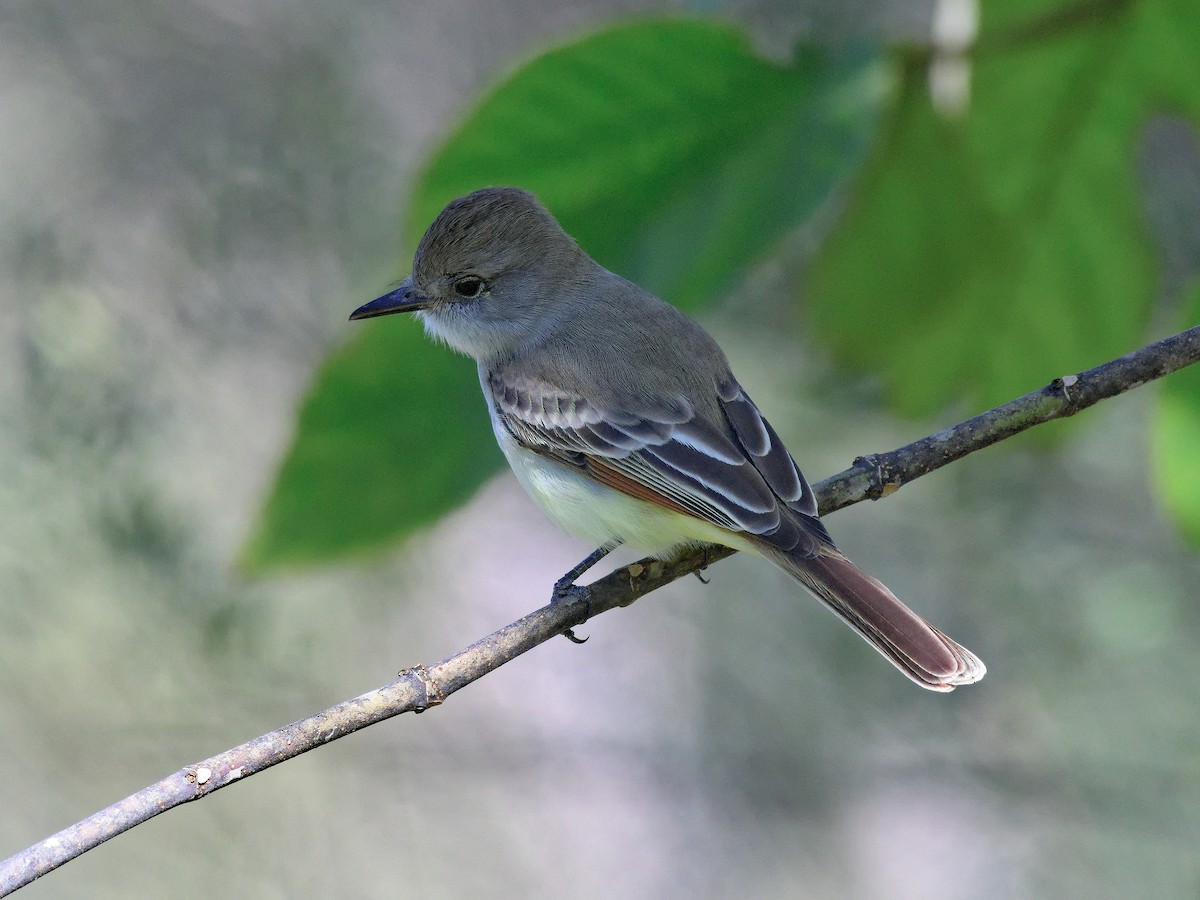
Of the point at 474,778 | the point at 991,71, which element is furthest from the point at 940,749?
the point at 991,71

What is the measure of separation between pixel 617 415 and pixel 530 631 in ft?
3.29

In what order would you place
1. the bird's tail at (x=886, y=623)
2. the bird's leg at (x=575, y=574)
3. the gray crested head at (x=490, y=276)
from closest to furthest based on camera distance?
the bird's tail at (x=886, y=623)
the bird's leg at (x=575, y=574)
the gray crested head at (x=490, y=276)

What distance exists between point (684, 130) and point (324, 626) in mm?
2814

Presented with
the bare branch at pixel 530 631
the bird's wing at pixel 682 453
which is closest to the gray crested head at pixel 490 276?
the bird's wing at pixel 682 453

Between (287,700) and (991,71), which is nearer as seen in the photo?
(991,71)

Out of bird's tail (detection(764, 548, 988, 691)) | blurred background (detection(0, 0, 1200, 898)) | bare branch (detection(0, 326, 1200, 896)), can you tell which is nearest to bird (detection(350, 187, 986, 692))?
bird's tail (detection(764, 548, 988, 691))

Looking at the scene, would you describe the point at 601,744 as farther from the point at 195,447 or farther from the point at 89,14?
the point at 89,14

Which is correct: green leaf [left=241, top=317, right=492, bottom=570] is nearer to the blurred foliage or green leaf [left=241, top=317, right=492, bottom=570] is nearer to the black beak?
the blurred foliage

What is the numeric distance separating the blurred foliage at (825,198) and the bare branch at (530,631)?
7cm

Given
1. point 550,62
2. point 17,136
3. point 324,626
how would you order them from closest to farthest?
point 550,62, point 324,626, point 17,136

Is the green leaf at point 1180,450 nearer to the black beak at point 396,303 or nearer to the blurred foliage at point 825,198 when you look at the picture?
A: the blurred foliage at point 825,198

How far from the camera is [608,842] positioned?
208 inches

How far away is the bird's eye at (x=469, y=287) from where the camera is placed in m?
3.44

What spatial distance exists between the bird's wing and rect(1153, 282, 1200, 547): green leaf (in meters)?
0.92
